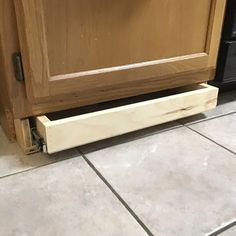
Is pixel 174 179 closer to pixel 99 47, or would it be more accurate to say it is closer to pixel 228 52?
pixel 99 47

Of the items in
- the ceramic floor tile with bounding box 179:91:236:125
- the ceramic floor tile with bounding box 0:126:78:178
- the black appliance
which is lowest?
the ceramic floor tile with bounding box 179:91:236:125

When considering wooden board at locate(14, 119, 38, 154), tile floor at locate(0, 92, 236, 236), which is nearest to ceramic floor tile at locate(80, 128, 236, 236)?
tile floor at locate(0, 92, 236, 236)

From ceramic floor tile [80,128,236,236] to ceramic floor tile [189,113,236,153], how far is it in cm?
3

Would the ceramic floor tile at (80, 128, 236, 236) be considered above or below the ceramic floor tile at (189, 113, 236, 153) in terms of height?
above

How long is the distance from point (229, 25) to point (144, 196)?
572mm

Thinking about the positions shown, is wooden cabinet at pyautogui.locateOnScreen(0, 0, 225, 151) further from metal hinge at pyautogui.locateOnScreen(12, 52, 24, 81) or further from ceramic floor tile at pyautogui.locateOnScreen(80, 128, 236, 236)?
ceramic floor tile at pyautogui.locateOnScreen(80, 128, 236, 236)

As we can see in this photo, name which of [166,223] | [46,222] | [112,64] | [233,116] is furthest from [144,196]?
[233,116]

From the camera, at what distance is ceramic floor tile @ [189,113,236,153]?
856 millimetres

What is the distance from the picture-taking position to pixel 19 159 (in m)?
0.77

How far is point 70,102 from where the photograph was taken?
29.7 inches

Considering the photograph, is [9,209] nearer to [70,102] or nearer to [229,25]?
[70,102]

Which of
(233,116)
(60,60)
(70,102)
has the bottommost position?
(233,116)

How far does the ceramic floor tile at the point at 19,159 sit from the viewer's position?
2.40 feet

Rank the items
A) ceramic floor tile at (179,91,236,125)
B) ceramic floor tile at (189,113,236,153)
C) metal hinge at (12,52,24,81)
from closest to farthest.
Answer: metal hinge at (12,52,24,81) < ceramic floor tile at (189,113,236,153) < ceramic floor tile at (179,91,236,125)
